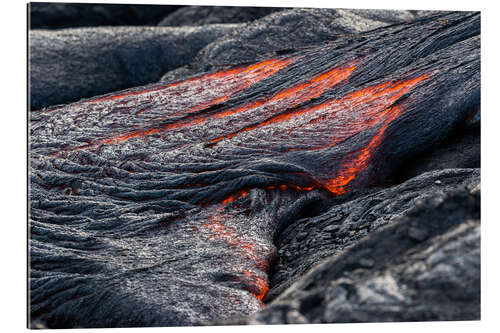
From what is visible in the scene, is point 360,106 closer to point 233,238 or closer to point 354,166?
point 354,166

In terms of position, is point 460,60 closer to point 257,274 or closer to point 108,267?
point 257,274

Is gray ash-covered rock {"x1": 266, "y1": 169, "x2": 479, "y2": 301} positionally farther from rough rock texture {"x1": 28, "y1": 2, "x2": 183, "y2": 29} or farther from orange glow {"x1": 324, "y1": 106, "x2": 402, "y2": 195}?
rough rock texture {"x1": 28, "y1": 2, "x2": 183, "y2": 29}

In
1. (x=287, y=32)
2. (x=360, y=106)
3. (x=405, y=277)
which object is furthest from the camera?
(x=287, y=32)

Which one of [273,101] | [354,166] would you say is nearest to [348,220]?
[354,166]

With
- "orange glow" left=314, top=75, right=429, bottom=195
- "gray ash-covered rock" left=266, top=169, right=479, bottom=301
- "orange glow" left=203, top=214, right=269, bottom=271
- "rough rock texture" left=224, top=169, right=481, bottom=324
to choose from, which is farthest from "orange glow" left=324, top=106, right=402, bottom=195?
"rough rock texture" left=224, top=169, right=481, bottom=324

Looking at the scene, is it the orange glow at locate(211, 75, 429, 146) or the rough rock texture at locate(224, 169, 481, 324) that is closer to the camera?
the rough rock texture at locate(224, 169, 481, 324)

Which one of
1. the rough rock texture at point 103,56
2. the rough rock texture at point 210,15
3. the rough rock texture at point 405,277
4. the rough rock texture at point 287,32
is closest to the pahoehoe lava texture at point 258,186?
the rough rock texture at point 405,277
